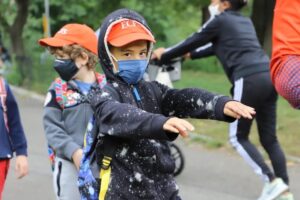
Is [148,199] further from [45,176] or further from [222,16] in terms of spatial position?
[45,176]

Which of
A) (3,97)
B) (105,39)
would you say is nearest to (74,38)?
(3,97)

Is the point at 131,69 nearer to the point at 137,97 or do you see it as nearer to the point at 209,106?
the point at 137,97

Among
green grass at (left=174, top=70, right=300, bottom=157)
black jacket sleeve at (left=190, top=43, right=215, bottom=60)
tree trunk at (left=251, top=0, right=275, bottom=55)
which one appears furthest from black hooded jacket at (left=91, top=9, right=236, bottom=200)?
tree trunk at (left=251, top=0, right=275, bottom=55)

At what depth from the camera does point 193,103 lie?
2.58 metres

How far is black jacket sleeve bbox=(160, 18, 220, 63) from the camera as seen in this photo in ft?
17.5

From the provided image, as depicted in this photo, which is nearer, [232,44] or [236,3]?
[232,44]

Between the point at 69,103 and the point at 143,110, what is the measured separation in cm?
119

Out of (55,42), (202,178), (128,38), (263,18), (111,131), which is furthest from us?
(263,18)

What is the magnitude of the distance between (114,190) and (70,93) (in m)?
1.12

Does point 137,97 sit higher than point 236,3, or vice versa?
point 137,97

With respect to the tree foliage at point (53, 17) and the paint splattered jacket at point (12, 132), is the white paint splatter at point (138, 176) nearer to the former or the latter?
the paint splattered jacket at point (12, 132)

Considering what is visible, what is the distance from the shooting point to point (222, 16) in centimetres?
530

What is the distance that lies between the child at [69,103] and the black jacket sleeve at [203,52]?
7.38 ft

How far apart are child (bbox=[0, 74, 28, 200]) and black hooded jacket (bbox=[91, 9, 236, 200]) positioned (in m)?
1.24
